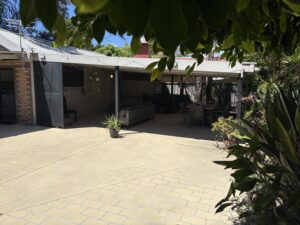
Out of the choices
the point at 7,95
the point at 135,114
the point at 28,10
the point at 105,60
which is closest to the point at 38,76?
the point at 7,95

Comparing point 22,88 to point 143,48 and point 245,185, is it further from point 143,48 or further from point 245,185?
point 245,185

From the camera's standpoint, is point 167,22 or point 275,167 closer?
point 167,22

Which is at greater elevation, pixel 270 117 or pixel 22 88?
pixel 22 88

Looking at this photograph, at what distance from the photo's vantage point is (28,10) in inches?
21.5

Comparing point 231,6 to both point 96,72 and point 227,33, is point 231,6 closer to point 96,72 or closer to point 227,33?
point 227,33

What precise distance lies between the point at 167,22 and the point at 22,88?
12.6 meters

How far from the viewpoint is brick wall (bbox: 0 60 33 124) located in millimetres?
11898

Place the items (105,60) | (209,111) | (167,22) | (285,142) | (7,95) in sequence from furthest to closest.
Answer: (209,111) → (7,95) → (105,60) → (285,142) → (167,22)

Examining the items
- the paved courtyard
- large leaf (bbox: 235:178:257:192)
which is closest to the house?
the paved courtyard

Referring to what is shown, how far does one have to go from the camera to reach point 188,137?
10484 mm

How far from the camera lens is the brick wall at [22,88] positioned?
11.9m

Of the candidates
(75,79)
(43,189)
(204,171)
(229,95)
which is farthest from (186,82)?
(43,189)

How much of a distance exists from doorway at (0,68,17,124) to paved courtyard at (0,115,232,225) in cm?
260

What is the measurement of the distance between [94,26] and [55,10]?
0.47 meters
